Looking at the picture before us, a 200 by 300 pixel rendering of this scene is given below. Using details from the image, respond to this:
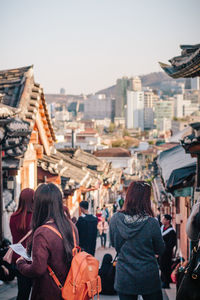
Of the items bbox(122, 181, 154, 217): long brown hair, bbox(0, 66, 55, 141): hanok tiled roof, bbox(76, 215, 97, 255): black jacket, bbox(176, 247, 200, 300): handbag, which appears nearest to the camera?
bbox(176, 247, 200, 300): handbag

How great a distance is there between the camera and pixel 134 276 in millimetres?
4691

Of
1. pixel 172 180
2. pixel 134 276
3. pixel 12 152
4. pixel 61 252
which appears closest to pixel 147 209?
pixel 134 276

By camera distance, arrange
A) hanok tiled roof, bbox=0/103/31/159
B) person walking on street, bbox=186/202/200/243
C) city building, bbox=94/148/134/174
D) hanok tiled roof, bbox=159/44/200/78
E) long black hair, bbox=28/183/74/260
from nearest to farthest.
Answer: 1. person walking on street, bbox=186/202/200/243
2. long black hair, bbox=28/183/74/260
3. hanok tiled roof, bbox=159/44/200/78
4. hanok tiled roof, bbox=0/103/31/159
5. city building, bbox=94/148/134/174

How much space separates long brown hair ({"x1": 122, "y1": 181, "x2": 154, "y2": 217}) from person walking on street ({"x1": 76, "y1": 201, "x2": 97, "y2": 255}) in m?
3.93

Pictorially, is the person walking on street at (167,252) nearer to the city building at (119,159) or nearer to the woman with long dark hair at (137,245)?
the woman with long dark hair at (137,245)

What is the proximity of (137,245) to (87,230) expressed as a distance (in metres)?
4.09

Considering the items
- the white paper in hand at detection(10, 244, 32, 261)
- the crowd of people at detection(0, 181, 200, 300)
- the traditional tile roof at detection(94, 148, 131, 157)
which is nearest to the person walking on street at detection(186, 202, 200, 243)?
the crowd of people at detection(0, 181, 200, 300)

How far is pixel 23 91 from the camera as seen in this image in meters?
12.5

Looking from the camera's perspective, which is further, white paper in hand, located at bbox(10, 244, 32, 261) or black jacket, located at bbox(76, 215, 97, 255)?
black jacket, located at bbox(76, 215, 97, 255)

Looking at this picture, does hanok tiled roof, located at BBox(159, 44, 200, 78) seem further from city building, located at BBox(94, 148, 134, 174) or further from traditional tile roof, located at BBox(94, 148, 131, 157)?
city building, located at BBox(94, 148, 134, 174)

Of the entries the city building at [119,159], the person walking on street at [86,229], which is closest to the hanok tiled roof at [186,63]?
the person walking on street at [86,229]

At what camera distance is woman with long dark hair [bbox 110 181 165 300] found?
15.4ft

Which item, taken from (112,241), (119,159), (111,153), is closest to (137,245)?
(112,241)

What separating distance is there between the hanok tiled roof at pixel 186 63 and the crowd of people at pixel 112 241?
239 centimetres
